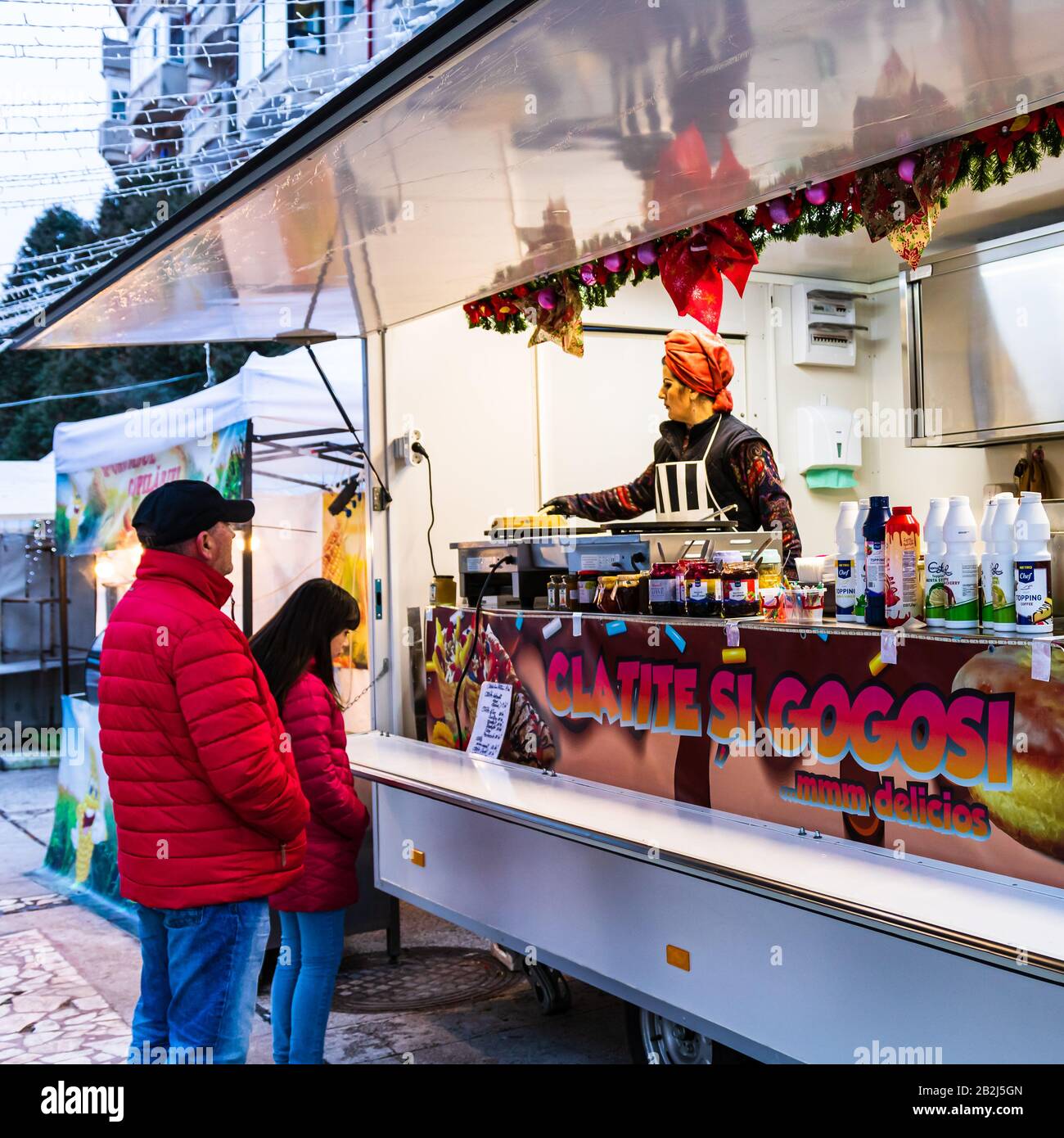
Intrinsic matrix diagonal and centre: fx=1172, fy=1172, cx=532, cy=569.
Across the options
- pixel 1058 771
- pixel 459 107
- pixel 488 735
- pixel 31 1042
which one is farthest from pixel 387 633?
pixel 1058 771

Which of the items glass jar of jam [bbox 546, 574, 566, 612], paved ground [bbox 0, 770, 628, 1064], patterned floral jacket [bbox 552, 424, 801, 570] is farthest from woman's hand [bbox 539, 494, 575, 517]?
paved ground [bbox 0, 770, 628, 1064]

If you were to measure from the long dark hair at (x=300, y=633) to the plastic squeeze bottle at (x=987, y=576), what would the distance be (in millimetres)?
1686

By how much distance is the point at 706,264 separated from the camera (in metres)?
4.14

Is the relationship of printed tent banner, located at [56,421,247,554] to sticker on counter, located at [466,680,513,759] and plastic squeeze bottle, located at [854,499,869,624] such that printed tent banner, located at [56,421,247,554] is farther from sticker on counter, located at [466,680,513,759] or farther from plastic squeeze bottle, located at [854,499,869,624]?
plastic squeeze bottle, located at [854,499,869,624]

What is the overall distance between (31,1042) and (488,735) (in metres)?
1.96

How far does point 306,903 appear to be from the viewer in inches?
129

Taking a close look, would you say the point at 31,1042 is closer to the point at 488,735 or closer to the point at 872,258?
the point at 488,735

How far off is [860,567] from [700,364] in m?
1.75

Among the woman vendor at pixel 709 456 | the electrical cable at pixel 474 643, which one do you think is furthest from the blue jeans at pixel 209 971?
the woman vendor at pixel 709 456

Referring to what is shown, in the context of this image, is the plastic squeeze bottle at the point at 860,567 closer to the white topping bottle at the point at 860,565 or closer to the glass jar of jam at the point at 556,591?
the white topping bottle at the point at 860,565

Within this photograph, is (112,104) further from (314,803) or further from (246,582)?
(314,803)

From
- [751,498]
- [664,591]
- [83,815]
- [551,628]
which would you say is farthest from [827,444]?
[83,815]

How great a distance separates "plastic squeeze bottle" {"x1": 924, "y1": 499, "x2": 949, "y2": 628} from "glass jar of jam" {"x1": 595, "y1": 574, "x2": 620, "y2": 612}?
1169 mm

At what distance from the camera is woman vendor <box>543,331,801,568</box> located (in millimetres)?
4230
